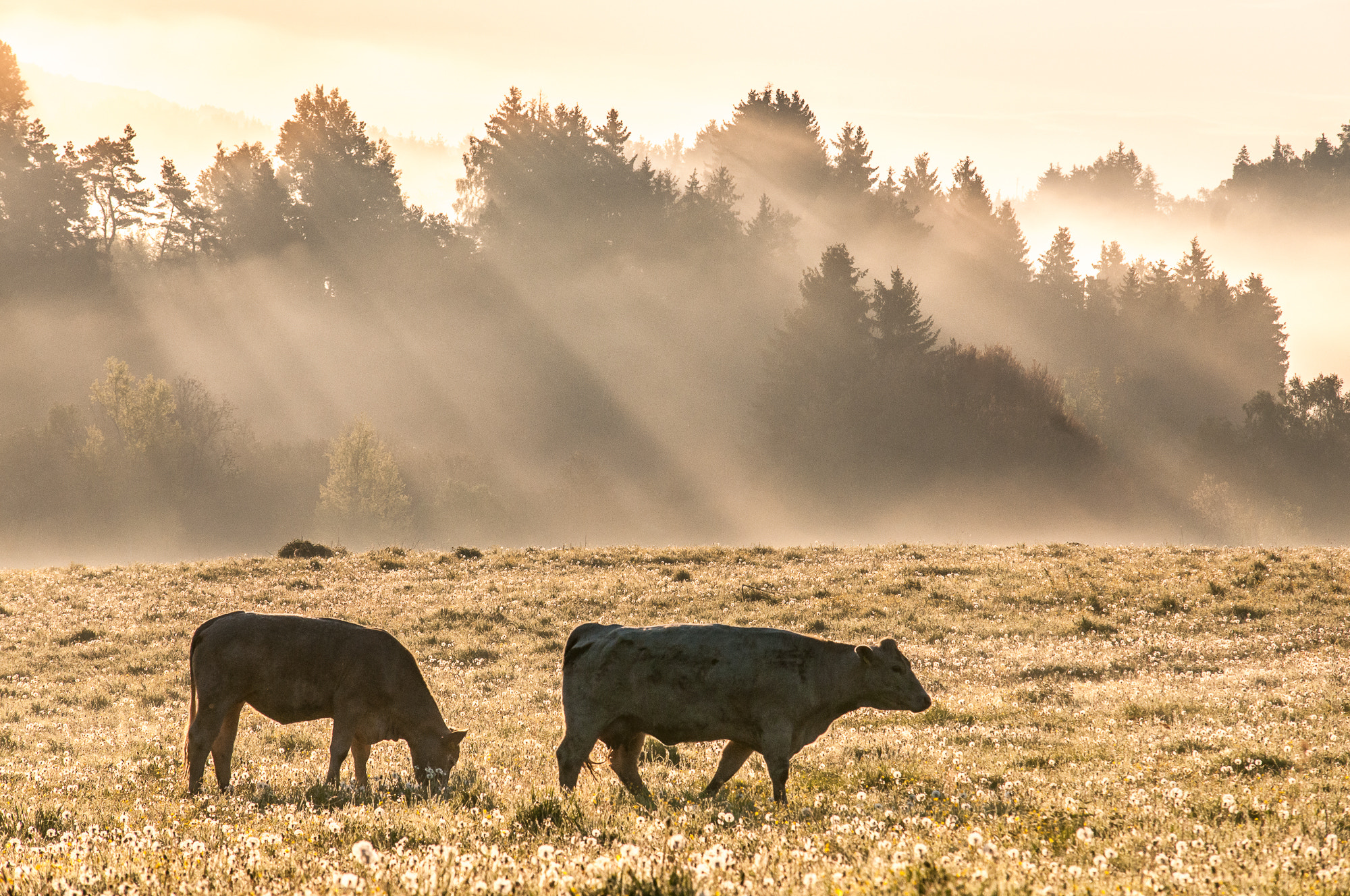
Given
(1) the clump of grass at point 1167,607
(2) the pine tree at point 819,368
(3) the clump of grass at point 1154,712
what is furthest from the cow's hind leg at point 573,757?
(2) the pine tree at point 819,368

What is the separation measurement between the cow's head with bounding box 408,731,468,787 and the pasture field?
1.56 ft

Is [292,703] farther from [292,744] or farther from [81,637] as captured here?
[81,637]

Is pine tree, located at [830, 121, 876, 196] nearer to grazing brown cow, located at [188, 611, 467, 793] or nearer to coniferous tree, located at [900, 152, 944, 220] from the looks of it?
coniferous tree, located at [900, 152, 944, 220]

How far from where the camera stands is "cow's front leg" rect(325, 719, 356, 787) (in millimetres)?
10539

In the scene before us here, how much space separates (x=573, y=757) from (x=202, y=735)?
4405 millimetres

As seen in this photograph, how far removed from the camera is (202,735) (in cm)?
1075

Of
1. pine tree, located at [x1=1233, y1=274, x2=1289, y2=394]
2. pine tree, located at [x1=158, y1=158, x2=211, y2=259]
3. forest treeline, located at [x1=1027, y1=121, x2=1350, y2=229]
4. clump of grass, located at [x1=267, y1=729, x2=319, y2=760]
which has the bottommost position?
clump of grass, located at [x1=267, y1=729, x2=319, y2=760]

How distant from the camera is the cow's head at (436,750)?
11.3 m

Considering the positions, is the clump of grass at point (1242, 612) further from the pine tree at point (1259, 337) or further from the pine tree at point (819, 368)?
the pine tree at point (1259, 337)

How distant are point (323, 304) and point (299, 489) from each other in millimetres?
26751

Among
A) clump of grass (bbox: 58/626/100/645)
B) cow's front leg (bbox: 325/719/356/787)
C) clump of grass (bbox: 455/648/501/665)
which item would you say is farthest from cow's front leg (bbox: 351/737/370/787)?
clump of grass (bbox: 58/626/100/645)

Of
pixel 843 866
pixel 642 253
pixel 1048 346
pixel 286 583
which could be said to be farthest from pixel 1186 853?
pixel 1048 346

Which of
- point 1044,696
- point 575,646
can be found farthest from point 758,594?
point 575,646

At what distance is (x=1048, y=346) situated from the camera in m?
107
